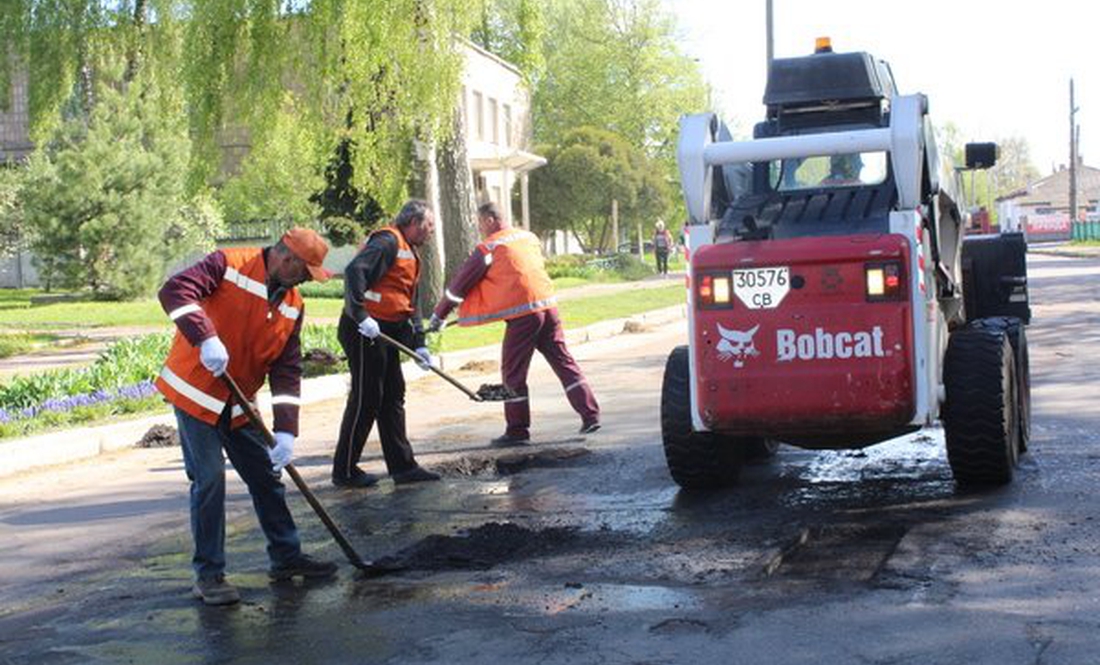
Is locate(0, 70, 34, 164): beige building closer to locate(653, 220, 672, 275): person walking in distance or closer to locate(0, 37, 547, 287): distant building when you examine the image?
locate(0, 37, 547, 287): distant building

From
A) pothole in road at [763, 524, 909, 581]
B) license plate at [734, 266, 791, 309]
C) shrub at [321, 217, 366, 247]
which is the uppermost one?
shrub at [321, 217, 366, 247]

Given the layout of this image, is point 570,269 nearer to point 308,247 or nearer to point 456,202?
point 456,202

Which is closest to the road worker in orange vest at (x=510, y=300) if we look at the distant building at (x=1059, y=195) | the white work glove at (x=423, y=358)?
the white work glove at (x=423, y=358)

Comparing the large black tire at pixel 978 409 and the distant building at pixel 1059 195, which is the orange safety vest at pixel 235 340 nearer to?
the large black tire at pixel 978 409

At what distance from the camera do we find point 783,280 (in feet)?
23.4

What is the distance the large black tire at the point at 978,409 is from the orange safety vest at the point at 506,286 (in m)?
3.82

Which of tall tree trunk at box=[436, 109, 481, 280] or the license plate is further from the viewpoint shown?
tall tree trunk at box=[436, 109, 481, 280]

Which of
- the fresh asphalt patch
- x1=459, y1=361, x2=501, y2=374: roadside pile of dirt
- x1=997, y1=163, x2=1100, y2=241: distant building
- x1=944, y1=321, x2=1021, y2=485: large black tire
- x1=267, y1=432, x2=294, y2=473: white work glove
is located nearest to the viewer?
x1=267, y1=432, x2=294, y2=473: white work glove

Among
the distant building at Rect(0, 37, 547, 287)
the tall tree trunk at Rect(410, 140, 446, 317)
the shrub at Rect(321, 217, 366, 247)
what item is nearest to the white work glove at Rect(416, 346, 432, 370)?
the tall tree trunk at Rect(410, 140, 446, 317)

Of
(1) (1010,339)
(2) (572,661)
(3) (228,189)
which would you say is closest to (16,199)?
(3) (228,189)

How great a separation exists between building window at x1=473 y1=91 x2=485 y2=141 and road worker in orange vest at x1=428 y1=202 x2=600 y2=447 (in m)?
40.0

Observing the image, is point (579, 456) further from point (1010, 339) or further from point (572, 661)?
point (572, 661)

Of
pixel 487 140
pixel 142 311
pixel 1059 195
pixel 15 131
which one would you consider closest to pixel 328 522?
pixel 142 311

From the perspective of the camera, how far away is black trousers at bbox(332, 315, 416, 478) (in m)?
9.28
